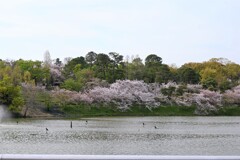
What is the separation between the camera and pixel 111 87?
2313 inches

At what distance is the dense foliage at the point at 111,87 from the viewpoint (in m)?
47.9

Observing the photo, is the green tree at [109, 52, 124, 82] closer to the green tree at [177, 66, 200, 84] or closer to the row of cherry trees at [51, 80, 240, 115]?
the row of cherry trees at [51, 80, 240, 115]

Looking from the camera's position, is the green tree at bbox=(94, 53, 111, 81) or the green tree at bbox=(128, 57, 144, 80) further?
the green tree at bbox=(128, 57, 144, 80)

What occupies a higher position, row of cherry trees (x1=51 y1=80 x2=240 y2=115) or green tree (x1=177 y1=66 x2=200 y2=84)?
green tree (x1=177 y1=66 x2=200 y2=84)

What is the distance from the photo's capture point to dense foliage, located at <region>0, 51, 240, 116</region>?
47906 mm

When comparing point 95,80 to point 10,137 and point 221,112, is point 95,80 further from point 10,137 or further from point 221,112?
point 10,137

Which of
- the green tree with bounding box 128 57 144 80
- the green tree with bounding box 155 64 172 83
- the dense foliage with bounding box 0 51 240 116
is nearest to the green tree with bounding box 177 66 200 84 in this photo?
the dense foliage with bounding box 0 51 240 116

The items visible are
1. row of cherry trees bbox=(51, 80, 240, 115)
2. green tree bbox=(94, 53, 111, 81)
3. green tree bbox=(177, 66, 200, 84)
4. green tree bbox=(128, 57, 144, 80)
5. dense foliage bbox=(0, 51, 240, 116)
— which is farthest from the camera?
green tree bbox=(128, 57, 144, 80)

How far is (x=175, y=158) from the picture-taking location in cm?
218

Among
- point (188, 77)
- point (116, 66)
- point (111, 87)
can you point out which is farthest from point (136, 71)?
point (111, 87)

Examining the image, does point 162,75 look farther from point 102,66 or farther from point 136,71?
point 102,66

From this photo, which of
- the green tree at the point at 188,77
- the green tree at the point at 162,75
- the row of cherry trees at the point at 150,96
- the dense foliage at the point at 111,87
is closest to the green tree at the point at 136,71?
the dense foliage at the point at 111,87

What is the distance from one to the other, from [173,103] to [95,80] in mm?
12115

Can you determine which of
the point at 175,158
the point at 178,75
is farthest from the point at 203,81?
the point at 175,158
